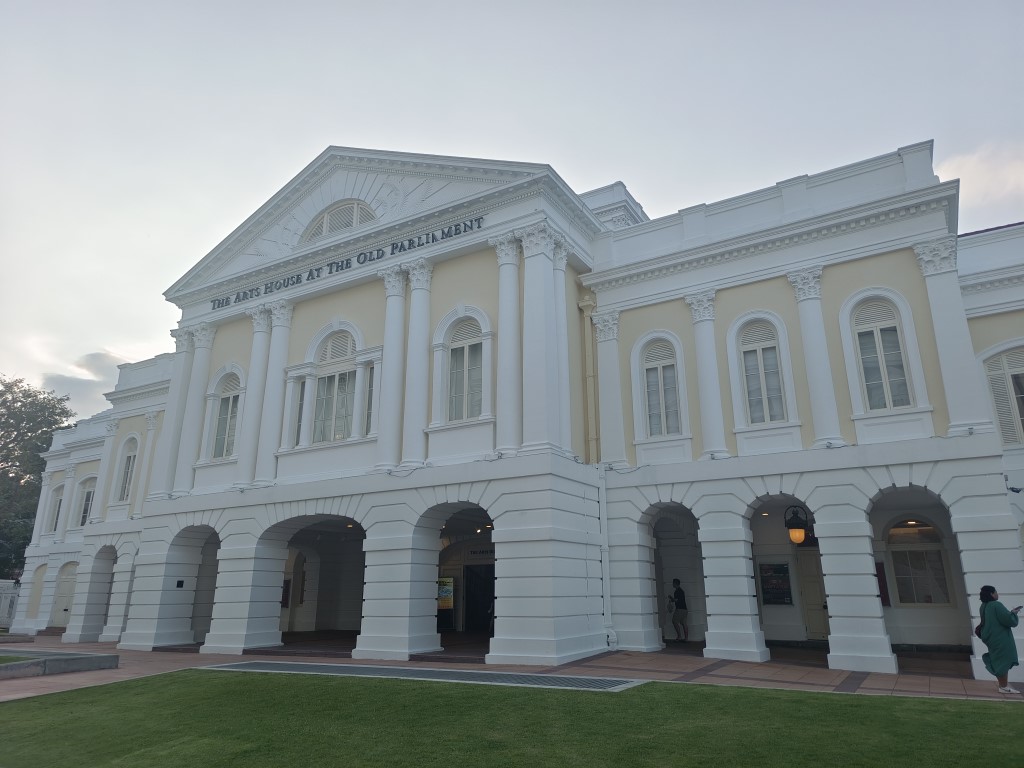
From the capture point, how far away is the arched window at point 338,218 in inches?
814

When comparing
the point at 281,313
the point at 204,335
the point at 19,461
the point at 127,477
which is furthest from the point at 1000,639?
the point at 19,461

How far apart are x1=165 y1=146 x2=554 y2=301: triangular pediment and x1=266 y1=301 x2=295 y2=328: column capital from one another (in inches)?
52.2

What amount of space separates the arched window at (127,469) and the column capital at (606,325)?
2034 centimetres

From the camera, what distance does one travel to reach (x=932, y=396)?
1427 cm

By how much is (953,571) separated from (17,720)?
59.0 feet

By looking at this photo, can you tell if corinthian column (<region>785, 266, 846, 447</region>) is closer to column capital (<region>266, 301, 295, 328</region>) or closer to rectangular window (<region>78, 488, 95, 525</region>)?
column capital (<region>266, 301, 295, 328</region>)

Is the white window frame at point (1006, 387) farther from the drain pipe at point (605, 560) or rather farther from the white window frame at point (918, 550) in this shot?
the drain pipe at point (605, 560)

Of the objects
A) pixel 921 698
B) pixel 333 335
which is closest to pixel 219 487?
pixel 333 335

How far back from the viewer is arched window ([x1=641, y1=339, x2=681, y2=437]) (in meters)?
17.3

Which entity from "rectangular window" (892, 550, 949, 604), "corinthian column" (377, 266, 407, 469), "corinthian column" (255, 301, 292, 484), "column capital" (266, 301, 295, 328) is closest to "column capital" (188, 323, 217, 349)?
"corinthian column" (255, 301, 292, 484)

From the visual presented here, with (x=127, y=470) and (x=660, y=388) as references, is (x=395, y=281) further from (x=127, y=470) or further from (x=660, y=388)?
(x=127, y=470)

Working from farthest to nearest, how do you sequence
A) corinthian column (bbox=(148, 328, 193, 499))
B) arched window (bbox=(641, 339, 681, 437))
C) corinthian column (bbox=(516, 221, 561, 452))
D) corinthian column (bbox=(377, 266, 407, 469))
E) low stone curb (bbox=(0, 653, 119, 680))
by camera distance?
corinthian column (bbox=(148, 328, 193, 499)), corinthian column (bbox=(377, 266, 407, 469)), arched window (bbox=(641, 339, 681, 437)), corinthian column (bbox=(516, 221, 561, 452)), low stone curb (bbox=(0, 653, 119, 680))

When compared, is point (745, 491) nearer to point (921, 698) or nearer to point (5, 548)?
point (921, 698)

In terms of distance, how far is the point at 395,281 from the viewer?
747 inches
